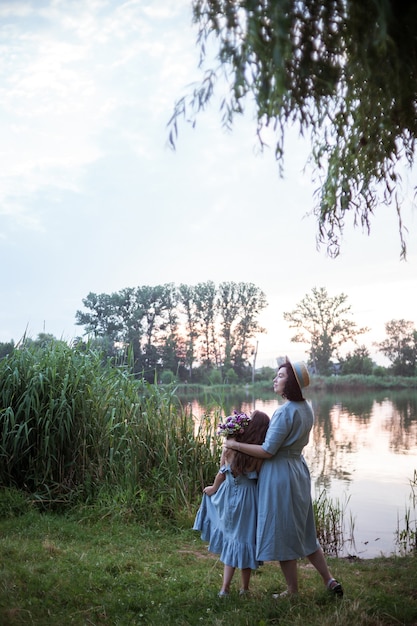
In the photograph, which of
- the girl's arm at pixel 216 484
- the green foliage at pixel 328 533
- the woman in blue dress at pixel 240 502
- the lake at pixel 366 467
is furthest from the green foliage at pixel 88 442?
the woman in blue dress at pixel 240 502

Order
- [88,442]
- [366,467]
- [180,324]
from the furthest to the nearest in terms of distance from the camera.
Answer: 1. [180,324]
2. [366,467]
3. [88,442]

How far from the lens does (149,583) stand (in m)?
4.50

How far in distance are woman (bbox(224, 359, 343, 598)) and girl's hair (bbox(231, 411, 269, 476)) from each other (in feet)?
0.25

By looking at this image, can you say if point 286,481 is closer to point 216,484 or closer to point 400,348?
point 216,484

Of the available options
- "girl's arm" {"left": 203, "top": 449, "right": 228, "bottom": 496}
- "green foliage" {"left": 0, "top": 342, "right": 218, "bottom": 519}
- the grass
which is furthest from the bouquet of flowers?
"green foliage" {"left": 0, "top": 342, "right": 218, "bottom": 519}

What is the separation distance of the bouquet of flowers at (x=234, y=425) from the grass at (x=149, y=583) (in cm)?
98

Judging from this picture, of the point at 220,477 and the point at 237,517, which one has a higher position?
the point at 220,477

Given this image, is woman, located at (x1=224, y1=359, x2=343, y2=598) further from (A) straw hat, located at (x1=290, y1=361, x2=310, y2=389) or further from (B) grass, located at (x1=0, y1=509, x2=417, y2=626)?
(B) grass, located at (x1=0, y1=509, x2=417, y2=626)

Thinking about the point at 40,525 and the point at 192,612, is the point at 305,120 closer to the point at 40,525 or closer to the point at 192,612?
the point at 192,612

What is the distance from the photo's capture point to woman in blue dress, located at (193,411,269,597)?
3756 millimetres

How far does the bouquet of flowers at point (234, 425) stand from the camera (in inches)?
149

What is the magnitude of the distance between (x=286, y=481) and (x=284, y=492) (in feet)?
0.21

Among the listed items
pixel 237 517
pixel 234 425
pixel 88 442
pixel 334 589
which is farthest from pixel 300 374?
pixel 88 442

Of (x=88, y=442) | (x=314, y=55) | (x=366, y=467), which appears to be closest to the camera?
(x=314, y=55)
